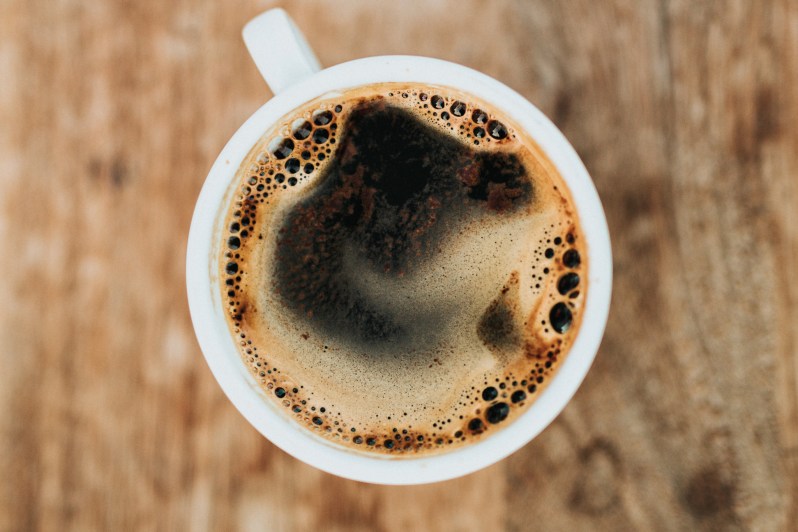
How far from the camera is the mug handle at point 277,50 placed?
72 centimetres

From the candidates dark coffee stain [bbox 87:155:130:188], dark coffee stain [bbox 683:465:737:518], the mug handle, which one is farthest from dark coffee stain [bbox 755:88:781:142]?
dark coffee stain [bbox 87:155:130:188]

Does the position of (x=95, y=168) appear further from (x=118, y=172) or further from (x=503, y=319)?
(x=503, y=319)

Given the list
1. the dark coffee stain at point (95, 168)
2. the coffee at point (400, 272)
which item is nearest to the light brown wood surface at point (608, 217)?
the dark coffee stain at point (95, 168)

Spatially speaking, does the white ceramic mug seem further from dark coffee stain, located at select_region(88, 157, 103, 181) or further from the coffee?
dark coffee stain, located at select_region(88, 157, 103, 181)

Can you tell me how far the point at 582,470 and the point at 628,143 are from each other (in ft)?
1.63

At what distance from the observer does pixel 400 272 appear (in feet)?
2.67

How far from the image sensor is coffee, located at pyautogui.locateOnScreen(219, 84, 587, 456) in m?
0.81

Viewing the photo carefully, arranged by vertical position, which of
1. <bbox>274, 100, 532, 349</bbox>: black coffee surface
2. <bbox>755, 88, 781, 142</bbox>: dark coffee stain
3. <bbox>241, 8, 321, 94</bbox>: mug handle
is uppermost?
<bbox>241, 8, 321, 94</bbox>: mug handle

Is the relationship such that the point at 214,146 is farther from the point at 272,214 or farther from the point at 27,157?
the point at 27,157

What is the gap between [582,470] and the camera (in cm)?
91

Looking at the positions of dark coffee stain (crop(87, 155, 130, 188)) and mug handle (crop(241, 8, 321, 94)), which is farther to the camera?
dark coffee stain (crop(87, 155, 130, 188))

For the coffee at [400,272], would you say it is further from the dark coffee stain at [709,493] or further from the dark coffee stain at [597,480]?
the dark coffee stain at [709,493]

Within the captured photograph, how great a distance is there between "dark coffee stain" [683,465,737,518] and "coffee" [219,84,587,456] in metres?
0.32

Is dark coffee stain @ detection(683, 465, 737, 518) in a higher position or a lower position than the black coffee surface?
lower
